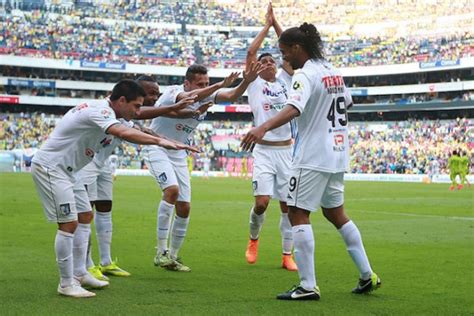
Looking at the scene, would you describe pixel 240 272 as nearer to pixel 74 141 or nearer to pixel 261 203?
pixel 261 203

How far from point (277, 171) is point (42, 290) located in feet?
12.7

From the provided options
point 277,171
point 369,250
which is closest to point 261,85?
point 277,171

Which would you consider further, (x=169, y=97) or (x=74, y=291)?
(x=169, y=97)

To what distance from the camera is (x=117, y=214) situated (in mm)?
17359

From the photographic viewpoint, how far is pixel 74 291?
6.64 m

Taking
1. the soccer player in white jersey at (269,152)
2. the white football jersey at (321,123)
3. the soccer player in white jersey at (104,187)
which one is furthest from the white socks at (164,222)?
the white football jersey at (321,123)

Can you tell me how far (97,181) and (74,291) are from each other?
7.63ft

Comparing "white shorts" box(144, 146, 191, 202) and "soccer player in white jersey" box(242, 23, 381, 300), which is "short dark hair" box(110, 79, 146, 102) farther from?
"white shorts" box(144, 146, 191, 202)

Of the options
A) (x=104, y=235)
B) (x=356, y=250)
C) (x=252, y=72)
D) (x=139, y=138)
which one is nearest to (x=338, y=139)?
(x=356, y=250)

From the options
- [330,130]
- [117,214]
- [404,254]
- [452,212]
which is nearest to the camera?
[330,130]

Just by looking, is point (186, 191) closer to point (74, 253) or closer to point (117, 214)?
point (74, 253)

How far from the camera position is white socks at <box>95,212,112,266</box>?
8.62 meters

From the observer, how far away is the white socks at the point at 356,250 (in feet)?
22.6

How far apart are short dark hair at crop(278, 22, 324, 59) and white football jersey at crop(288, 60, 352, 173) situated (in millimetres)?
115
